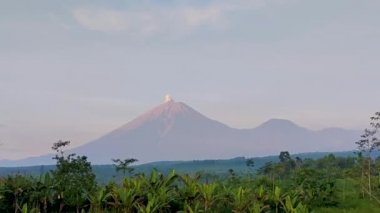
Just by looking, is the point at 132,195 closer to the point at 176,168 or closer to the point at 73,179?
the point at 73,179

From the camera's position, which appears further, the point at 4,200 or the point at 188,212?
the point at 4,200

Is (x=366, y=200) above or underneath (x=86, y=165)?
underneath

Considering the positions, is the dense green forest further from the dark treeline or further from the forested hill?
the forested hill

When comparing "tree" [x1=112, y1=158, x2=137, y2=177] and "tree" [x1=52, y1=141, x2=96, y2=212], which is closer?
"tree" [x1=52, y1=141, x2=96, y2=212]

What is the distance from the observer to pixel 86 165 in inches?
428

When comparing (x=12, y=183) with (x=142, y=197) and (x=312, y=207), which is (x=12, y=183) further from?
(x=312, y=207)

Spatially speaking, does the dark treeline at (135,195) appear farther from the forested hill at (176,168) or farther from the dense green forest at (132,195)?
the forested hill at (176,168)

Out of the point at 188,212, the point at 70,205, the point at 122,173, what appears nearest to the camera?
the point at 188,212

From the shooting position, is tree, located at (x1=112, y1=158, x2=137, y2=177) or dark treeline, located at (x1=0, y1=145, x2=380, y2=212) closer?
dark treeline, located at (x1=0, y1=145, x2=380, y2=212)

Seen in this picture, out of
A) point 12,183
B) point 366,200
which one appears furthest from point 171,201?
point 366,200

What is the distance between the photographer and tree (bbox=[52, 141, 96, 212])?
887 cm

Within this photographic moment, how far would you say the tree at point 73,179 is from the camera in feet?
29.1

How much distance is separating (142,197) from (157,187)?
1.71 ft

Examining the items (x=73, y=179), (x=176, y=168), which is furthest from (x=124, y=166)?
(x=176, y=168)
